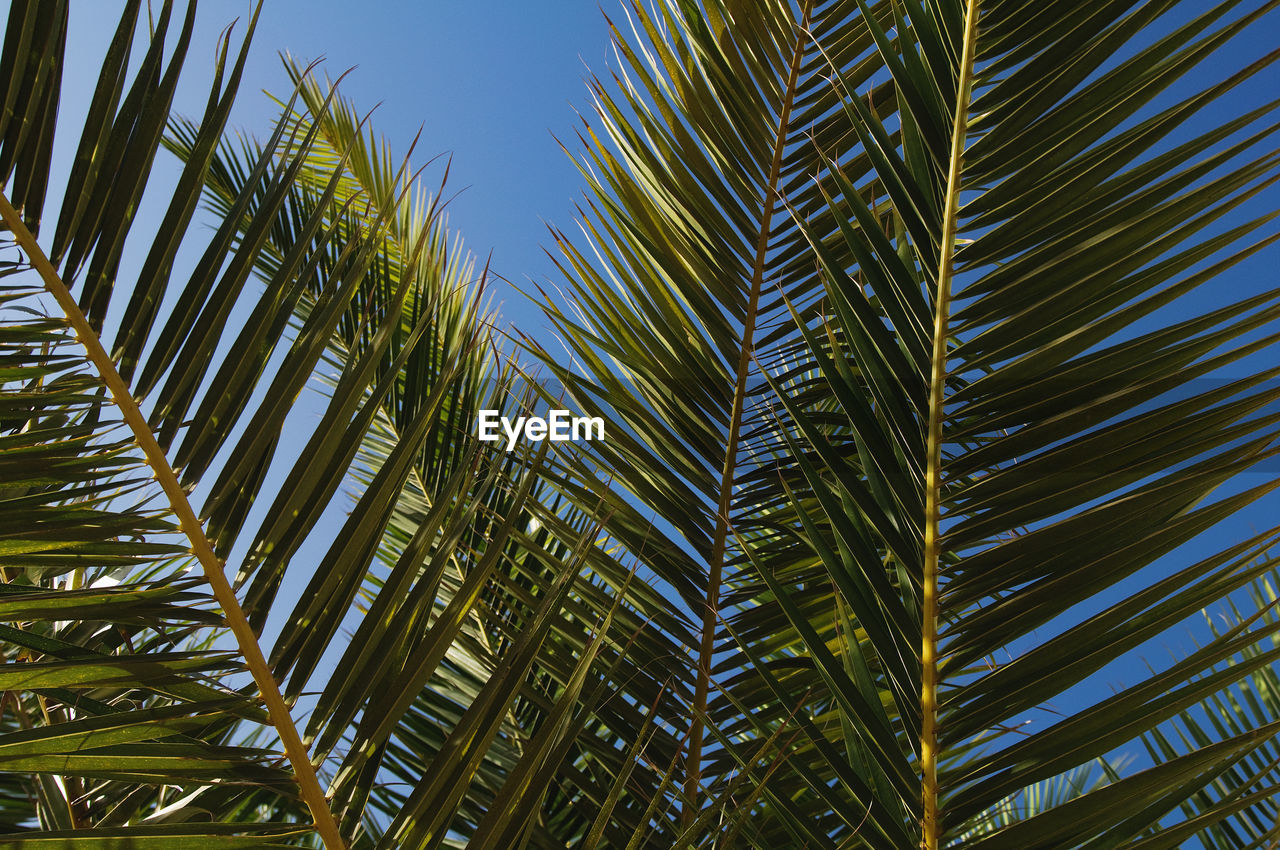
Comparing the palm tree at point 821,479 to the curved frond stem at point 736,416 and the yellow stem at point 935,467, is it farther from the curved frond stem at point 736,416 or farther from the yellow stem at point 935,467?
the curved frond stem at point 736,416

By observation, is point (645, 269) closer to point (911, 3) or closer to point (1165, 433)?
point (911, 3)

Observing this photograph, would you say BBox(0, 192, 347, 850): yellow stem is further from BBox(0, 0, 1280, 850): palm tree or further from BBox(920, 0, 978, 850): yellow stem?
BBox(920, 0, 978, 850): yellow stem

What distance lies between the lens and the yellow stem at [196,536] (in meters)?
0.69

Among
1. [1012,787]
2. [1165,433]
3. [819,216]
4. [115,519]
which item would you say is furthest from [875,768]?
[819,216]

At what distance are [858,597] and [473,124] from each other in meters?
8.16

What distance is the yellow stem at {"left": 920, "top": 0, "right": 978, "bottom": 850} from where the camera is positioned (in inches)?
30.9

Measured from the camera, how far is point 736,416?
1377mm

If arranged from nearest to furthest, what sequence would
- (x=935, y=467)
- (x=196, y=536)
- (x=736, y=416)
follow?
(x=196, y=536) → (x=935, y=467) → (x=736, y=416)

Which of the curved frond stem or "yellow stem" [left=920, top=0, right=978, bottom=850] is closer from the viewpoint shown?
"yellow stem" [left=920, top=0, right=978, bottom=850]

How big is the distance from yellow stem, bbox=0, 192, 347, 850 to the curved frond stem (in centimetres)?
49

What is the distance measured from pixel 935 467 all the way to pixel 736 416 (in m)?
0.54

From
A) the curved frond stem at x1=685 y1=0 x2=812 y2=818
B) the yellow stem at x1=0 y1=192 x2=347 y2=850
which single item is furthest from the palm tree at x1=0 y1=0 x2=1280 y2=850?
the curved frond stem at x1=685 y1=0 x2=812 y2=818

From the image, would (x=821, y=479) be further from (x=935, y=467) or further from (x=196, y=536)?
(x=196, y=536)

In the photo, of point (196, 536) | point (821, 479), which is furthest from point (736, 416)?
point (196, 536)
